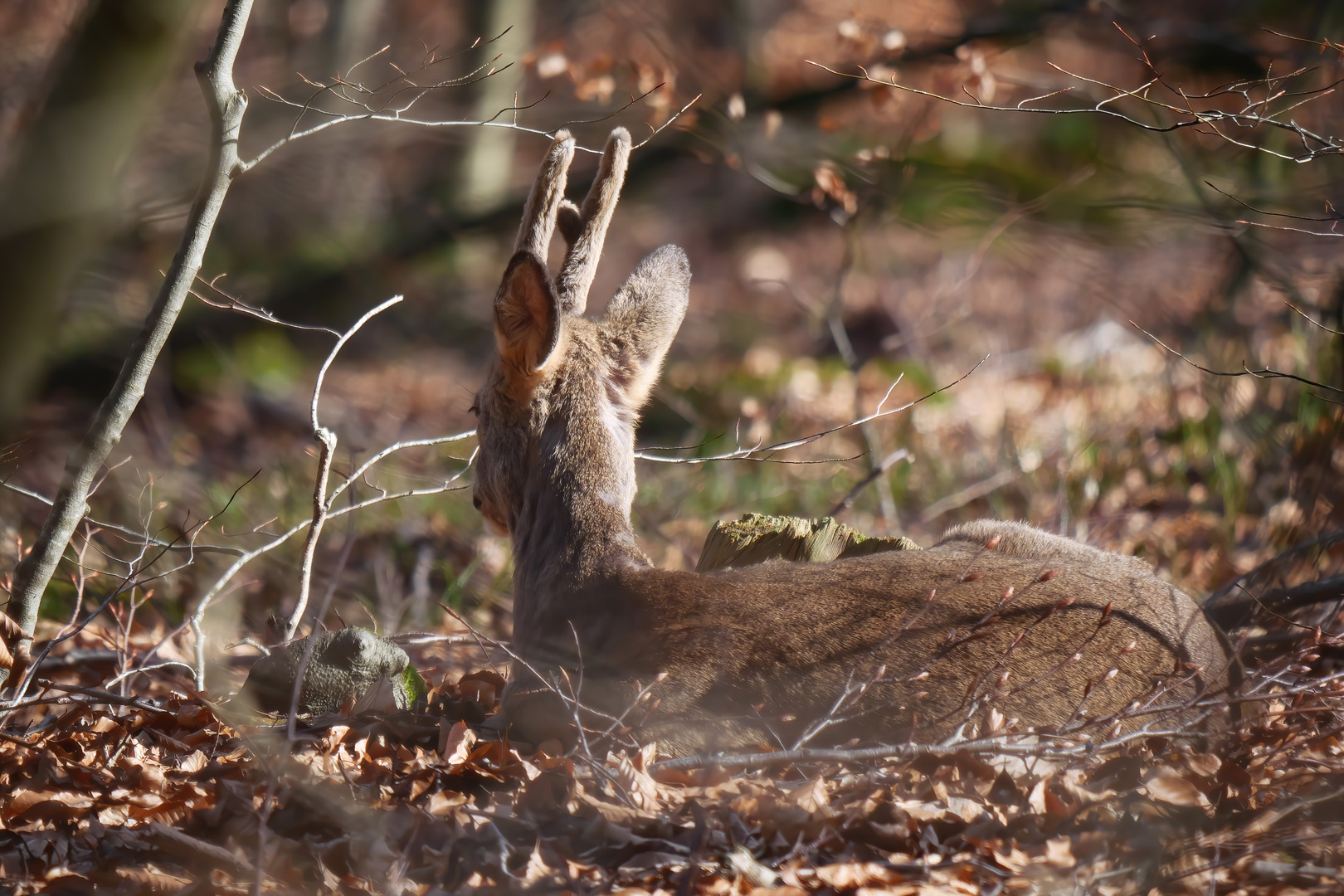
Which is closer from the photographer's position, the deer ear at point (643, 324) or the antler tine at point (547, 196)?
the antler tine at point (547, 196)

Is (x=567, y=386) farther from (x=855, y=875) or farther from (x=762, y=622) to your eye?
(x=855, y=875)

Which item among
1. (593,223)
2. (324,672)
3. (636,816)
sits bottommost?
(636,816)

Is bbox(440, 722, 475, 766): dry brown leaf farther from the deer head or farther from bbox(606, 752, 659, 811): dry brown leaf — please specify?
the deer head

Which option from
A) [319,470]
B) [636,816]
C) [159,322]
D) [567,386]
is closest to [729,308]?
[567,386]

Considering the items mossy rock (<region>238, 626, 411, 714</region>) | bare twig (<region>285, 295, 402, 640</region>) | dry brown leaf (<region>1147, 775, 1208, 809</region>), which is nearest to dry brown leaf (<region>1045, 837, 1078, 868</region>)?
dry brown leaf (<region>1147, 775, 1208, 809</region>)

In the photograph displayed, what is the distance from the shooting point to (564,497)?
4359mm

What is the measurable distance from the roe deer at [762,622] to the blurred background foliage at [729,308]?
891 mm

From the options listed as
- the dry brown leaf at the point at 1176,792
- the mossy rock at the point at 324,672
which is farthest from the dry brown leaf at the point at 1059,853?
the mossy rock at the point at 324,672

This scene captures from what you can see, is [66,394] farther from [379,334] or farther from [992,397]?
[992,397]

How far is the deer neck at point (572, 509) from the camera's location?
168 inches

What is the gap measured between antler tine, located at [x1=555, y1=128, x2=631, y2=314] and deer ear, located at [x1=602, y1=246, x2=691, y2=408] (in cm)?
18

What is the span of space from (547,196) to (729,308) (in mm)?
12780

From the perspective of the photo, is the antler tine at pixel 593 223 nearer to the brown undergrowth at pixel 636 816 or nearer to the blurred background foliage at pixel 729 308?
the blurred background foliage at pixel 729 308

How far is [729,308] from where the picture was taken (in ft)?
55.9
